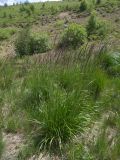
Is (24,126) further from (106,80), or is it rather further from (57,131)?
(106,80)

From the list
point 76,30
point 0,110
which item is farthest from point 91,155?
point 76,30

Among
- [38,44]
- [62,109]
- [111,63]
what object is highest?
[62,109]

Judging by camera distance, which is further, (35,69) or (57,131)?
(35,69)

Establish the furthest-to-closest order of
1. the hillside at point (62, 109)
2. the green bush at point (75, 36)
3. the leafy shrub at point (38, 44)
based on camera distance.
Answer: the leafy shrub at point (38, 44) → the green bush at point (75, 36) → the hillside at point (62, 109)

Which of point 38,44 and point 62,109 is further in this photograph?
point 38,44

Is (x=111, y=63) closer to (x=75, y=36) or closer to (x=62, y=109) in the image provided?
(x=62, y=109)

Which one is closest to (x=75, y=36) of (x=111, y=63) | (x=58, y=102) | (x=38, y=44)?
(x=38, y=44)

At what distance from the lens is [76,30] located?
15.0 m

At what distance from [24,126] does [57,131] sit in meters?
→ 0.65

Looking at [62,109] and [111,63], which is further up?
[62,109]

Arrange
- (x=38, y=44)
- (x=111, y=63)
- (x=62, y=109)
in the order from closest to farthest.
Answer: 1. (x=62, y=109)
2. (x=111, y=63)
3. (x=38, y=44)

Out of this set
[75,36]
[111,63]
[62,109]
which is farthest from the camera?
[75,36]

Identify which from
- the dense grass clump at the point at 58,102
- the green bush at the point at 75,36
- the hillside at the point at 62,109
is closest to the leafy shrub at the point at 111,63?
the hillside at the point at 62,109

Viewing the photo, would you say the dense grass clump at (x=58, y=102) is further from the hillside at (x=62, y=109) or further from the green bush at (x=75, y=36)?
the green bush at (x=75, y=36)
